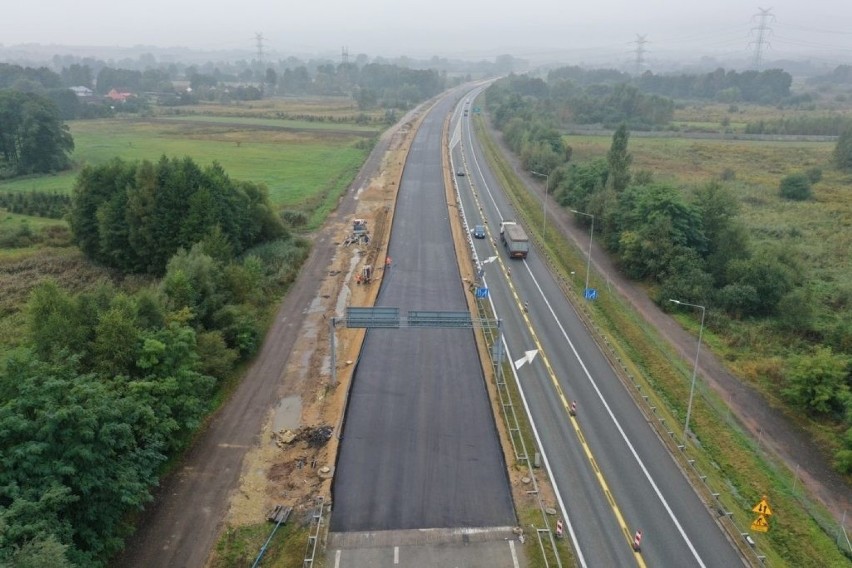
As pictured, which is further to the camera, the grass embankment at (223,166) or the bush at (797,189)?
the bush at (797,189)

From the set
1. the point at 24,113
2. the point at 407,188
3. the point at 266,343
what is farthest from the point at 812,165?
the point at 24,113

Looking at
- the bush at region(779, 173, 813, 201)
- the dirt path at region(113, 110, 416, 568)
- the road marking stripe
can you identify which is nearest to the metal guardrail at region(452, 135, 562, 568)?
the road marking stripe

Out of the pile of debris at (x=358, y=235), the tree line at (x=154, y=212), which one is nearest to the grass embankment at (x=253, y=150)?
the pile of debris at (x=358, y=235)

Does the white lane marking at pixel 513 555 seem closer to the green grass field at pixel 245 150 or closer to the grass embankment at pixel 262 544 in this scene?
the grass embankment at pixel 262 544

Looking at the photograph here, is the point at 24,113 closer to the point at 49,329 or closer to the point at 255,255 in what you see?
the point at 255,255

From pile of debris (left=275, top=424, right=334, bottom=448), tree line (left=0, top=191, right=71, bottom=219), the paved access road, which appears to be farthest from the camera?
tree line (left=0, top=191, right=71, bottom=219)

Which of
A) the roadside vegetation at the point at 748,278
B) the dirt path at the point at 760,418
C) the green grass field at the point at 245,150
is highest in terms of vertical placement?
the green grass field at the point at 245,150

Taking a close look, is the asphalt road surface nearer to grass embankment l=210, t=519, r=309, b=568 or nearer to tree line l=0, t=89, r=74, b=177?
grass embankment l=210, t=519, r=309, b=568
